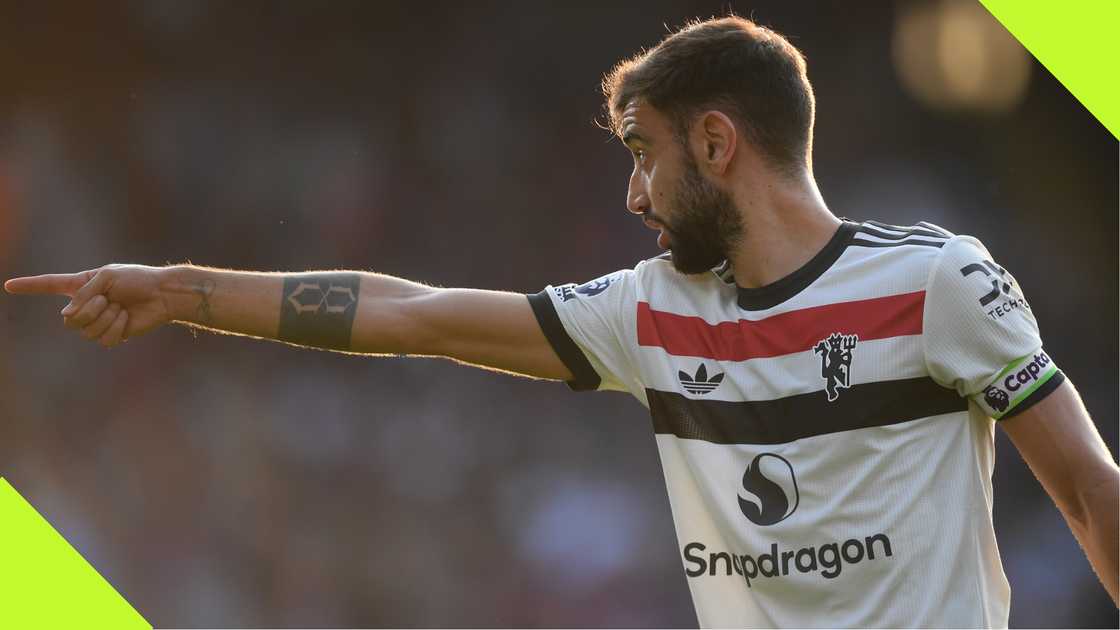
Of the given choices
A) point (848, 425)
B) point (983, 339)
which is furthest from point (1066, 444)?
point (848, 425)

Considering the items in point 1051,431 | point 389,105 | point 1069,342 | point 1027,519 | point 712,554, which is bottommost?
point 1027,519

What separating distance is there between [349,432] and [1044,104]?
4588mm

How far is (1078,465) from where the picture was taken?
7.49ft

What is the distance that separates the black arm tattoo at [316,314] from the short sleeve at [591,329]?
0.45 metres

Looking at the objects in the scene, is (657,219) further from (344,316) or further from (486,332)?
(344,316)

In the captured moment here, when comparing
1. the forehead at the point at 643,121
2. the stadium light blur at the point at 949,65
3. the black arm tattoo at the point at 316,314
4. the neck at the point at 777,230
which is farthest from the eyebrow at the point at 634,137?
the stadium light blur at the point at 949,65

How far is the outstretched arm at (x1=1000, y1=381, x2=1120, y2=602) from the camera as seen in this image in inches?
89.4

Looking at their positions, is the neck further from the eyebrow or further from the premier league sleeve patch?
the premier league sleeve patch

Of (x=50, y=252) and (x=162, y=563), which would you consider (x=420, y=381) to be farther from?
(x=50, y=252)

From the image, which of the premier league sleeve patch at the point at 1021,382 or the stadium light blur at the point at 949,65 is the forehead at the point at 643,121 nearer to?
the premier league sleeve patch at the point at 1021,382

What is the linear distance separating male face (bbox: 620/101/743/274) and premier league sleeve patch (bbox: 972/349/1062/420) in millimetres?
678

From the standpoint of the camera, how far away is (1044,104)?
269 inches

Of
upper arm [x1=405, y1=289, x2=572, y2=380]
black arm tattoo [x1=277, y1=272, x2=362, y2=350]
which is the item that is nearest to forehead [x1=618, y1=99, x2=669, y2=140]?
upper arm [x1=405, y1=289, x2=572, y2=380]

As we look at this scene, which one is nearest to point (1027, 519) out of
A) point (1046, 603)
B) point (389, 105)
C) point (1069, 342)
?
point (1046, 603)
